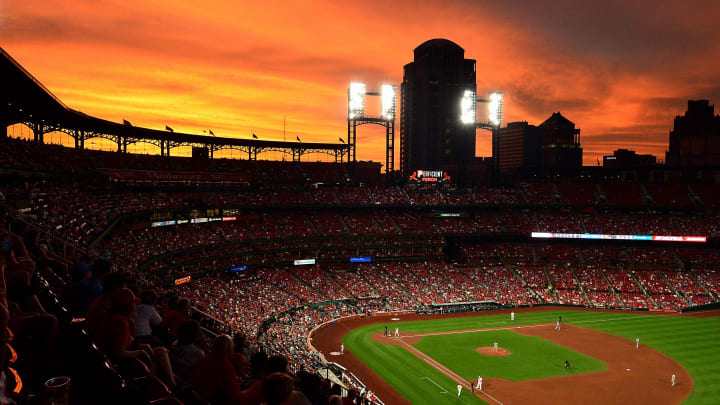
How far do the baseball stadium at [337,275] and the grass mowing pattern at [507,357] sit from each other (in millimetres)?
251

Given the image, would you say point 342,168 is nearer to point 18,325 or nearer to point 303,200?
point 303,200

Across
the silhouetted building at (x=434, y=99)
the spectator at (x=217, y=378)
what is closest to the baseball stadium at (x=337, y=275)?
the spectator at (x=217, y=378)

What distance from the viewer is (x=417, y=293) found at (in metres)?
60.2

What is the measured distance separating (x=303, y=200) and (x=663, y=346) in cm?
4830

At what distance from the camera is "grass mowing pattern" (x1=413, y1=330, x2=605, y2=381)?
126ft

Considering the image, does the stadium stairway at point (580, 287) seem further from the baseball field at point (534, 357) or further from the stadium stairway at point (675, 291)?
the stadium stairway at point (675, 291)

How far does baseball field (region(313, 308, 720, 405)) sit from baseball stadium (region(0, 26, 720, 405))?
0.83ft

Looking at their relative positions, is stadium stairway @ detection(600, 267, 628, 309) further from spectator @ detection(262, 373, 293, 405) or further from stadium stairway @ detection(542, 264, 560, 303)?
spectator @ detection(262, 373, 293, 405)

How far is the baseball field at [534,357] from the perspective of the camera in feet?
113

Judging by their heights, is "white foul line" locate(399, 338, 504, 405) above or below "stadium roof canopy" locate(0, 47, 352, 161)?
below

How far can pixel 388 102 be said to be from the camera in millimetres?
75875

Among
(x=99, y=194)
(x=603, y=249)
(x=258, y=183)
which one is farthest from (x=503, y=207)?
(x=99, y=194)

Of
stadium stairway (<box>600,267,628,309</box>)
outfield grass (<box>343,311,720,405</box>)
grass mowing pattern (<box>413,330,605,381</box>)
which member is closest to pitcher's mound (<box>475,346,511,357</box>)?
grass mowing pattern (<box>413,330,605,381</box>)

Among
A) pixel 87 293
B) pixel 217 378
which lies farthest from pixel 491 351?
pixel 217 378
